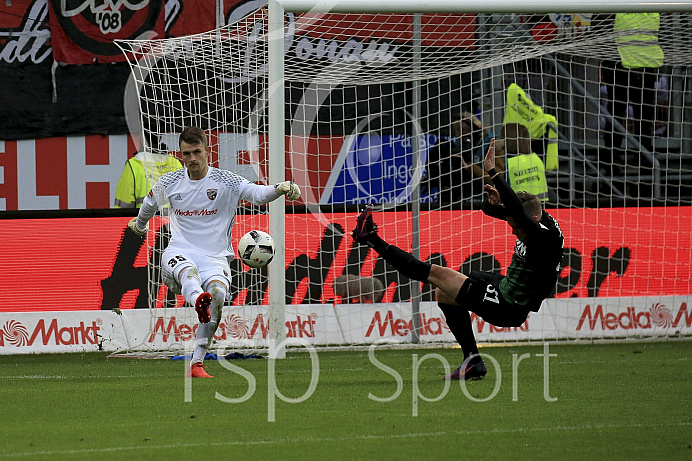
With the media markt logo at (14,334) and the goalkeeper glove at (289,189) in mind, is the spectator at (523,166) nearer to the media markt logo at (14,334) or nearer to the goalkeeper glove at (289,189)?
the goalkeeper glove at (289,189)

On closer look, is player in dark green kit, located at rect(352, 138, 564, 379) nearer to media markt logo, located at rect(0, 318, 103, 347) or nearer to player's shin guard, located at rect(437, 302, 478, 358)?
player's shin guard, located at rect(437, 302, 478, 358)

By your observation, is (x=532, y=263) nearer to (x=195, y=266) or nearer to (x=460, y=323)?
(x=460, y=323)

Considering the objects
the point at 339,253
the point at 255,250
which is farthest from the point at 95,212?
the point at 255,250

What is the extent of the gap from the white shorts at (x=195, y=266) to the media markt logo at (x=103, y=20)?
6.66 meters

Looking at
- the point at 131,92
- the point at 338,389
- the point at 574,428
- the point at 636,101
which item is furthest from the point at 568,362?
the point at 131,92

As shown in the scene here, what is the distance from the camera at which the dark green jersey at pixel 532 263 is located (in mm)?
7430

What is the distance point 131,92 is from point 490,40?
5111 millimetres

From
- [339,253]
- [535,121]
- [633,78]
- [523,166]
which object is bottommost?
[339,253]

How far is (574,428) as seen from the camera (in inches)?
219

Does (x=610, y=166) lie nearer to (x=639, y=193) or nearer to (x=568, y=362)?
(x=639, y=193)

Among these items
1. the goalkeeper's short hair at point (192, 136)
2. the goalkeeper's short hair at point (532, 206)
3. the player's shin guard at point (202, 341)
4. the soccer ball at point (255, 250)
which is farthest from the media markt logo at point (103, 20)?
the goalkeeper's short hair at point (532, 206)

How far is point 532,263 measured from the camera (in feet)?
24.7

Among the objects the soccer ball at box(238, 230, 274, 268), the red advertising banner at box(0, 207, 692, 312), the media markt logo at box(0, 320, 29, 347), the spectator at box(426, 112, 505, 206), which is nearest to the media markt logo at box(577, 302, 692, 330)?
the red advertising banner at box(0, 207, 692, 312)

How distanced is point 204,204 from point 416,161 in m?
4.07
